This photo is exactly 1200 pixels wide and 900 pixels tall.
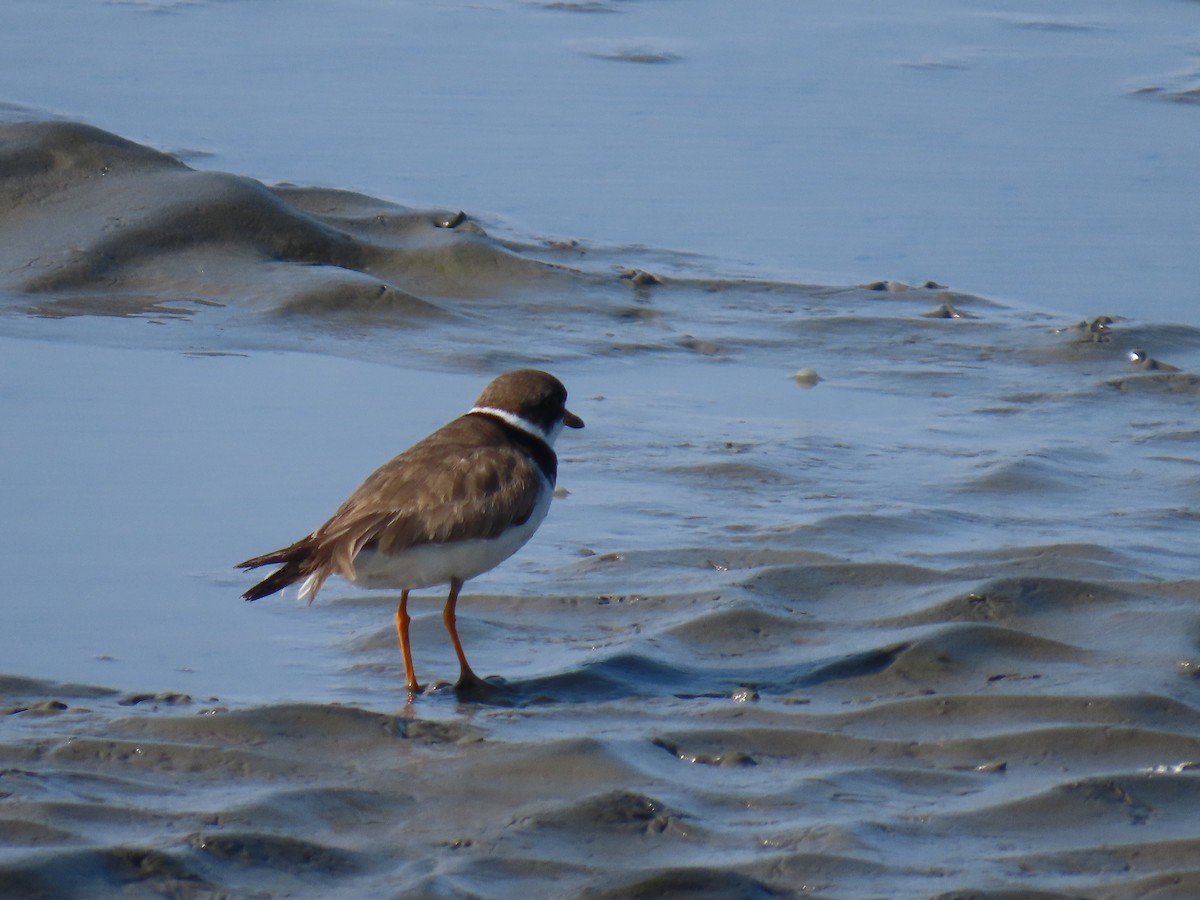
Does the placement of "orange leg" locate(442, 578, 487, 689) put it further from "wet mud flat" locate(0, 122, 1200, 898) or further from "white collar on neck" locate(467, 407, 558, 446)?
"white collar on neck" locate(467, 407, 558, 446)

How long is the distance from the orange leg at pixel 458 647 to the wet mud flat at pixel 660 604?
7 cm

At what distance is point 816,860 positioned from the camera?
14.2 feet

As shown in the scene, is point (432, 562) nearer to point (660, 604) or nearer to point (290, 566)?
point (290, 566)

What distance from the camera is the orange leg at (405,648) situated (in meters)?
5.45

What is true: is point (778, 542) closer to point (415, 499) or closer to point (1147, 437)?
point (415, 499)

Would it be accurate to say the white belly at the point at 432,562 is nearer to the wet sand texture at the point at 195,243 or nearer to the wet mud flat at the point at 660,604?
the wet mud flat at the point at 660,604

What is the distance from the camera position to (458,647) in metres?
5.47

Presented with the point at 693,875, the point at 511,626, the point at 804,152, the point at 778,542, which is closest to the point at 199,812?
the point at 693,875

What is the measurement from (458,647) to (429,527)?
0.36 metres

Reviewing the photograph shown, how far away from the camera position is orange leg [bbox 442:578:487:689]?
543cm

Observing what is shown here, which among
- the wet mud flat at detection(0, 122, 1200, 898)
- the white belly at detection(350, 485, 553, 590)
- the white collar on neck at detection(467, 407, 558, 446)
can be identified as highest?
the white collar on neck at detection(467, 407, 558, 446)

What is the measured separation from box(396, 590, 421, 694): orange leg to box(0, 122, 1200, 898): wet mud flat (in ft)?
0.18

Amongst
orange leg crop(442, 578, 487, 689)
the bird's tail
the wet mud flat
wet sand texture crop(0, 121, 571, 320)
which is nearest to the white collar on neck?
the wet mud flat

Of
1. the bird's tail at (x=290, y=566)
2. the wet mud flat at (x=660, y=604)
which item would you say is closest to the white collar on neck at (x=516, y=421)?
the wet mud flat at (x=660, y=604)
